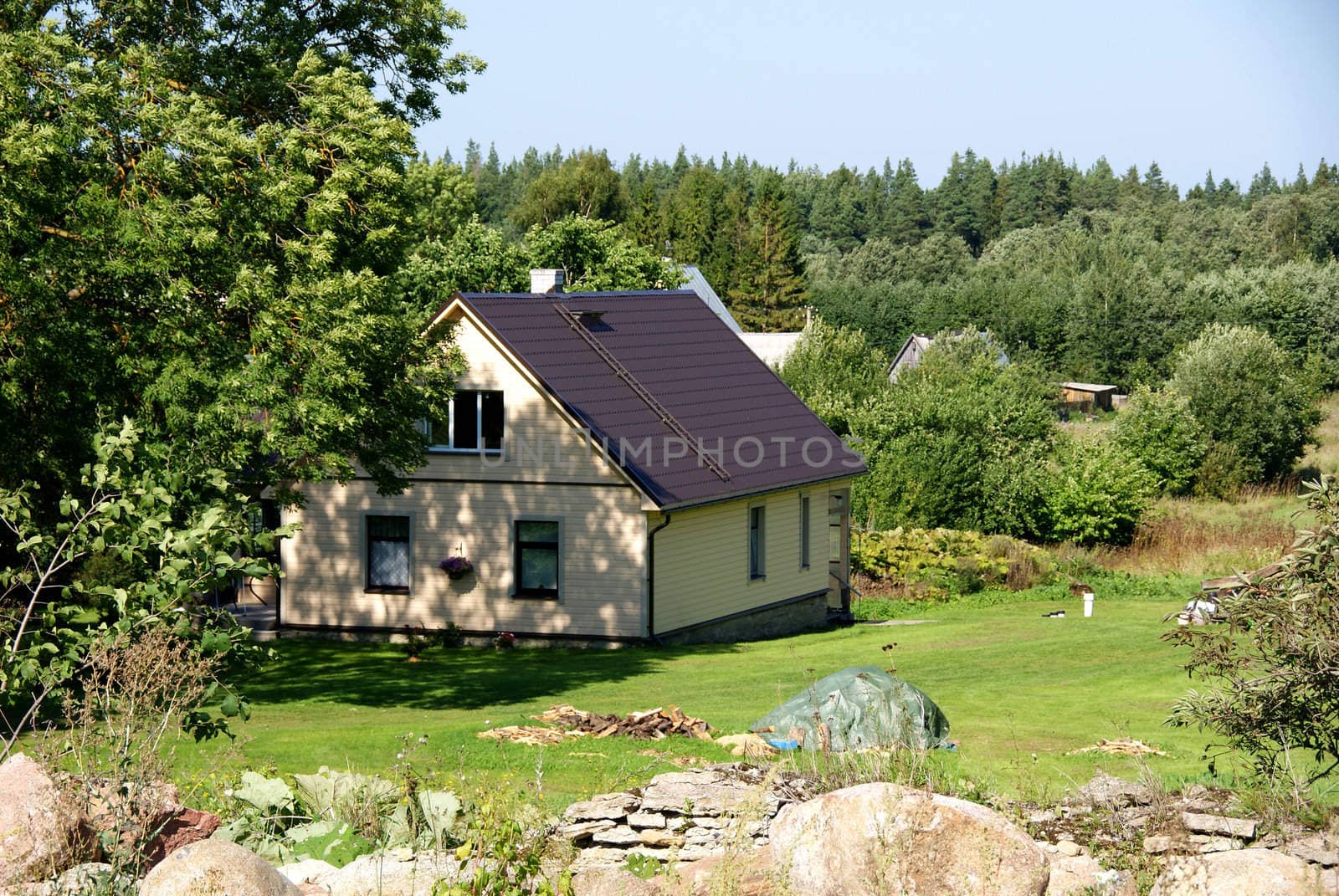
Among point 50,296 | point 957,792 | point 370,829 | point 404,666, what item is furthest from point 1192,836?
point 404,666

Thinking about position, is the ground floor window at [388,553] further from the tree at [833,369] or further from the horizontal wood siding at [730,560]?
the tree at [833,369]

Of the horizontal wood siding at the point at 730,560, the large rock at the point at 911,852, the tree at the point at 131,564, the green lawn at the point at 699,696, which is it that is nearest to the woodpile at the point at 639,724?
the green lawn at the point at 699,696

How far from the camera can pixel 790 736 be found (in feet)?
50.2

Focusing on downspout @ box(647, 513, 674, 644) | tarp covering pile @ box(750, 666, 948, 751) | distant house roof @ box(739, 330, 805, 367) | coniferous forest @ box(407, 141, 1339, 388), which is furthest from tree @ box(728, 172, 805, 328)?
tarp covering pile @ box(750, 666, 948, 751)

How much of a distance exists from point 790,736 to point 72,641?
305 inches

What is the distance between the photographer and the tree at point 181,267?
17.8 metres

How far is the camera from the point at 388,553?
28156 millimetres

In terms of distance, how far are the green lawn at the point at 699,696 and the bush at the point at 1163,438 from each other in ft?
50.2

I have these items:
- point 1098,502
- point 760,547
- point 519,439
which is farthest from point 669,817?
point 1098,502

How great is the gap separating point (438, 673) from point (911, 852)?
55.8 feet

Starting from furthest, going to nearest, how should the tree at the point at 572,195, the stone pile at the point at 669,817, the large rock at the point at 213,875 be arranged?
the tree at the point at 572,195 < the stone pile at the point at 669,817 < the large rock at the point at 213,875

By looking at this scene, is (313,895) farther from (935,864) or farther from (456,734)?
(456,734)

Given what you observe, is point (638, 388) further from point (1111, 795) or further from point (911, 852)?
point (911, 852)

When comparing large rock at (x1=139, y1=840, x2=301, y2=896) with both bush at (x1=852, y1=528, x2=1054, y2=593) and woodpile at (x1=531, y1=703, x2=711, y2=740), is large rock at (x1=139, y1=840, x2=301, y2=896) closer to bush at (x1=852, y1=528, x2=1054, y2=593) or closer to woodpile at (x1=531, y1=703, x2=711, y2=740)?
woodpile at (x1=531, y1=703, x2=711, y2=740)
